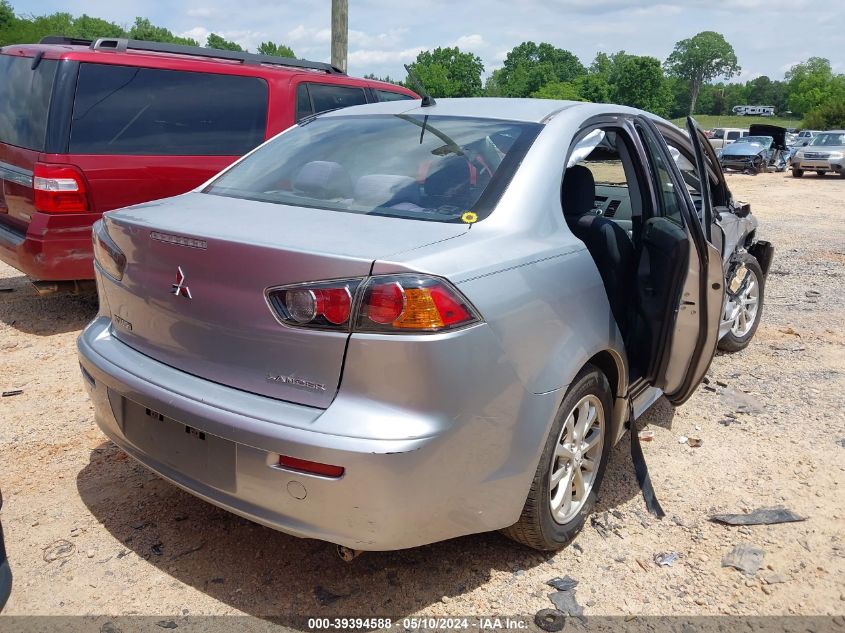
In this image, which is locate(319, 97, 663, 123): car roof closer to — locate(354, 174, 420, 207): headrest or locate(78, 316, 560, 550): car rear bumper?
locate(354, 174, 420, 207): headrest

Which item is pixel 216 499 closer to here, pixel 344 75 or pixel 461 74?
pixel 344 75

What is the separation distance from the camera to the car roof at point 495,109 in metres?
3.08

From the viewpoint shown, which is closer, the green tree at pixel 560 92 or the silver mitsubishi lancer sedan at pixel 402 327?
the silver mitsubishi lancer sedan at pixel 402 327

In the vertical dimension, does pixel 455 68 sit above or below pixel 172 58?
above

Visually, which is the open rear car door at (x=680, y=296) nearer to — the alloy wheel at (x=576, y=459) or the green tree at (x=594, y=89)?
the alloy wheel at (x=576, y=459)

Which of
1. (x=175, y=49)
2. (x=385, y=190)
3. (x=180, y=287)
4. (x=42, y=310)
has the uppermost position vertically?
(x=175, y=49)

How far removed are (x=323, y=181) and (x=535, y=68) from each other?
113396mm

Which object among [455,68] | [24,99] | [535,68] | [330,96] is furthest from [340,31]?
[535,68]

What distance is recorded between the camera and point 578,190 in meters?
Answer: 3.12

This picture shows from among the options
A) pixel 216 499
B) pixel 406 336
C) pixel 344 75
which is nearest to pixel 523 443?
pixel 406 336

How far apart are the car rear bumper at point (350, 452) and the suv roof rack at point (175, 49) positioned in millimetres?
4034

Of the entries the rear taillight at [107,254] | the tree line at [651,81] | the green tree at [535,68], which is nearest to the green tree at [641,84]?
the tree line at [651,81]

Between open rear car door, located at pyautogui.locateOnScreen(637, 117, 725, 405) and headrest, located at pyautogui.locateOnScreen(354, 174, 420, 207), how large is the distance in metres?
1.12

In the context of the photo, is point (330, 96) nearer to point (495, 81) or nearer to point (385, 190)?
point (385, 190)
